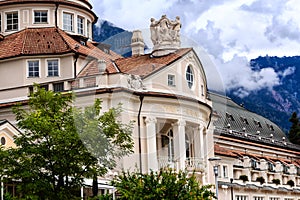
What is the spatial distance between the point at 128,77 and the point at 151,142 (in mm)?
5088

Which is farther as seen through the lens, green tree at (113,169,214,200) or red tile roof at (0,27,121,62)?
red tile roof at (0,27,121,62)

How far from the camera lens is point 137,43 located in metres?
65.4

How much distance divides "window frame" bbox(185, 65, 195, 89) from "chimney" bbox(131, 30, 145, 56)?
5.66m

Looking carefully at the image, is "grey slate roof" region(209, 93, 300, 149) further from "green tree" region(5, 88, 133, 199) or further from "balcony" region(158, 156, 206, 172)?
"green tree" region(5, 88, 133, 199)

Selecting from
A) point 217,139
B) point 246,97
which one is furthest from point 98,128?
point 246,97

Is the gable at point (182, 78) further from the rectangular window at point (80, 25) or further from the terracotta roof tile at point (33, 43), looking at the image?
the rectangular window at point (80, 25)

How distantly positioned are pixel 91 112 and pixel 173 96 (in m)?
18.2

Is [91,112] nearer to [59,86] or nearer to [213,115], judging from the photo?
[59,86]

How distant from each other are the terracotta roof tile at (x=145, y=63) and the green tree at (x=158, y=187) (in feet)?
72.4

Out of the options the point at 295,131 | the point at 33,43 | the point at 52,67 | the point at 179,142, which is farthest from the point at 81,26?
the point at 295,131

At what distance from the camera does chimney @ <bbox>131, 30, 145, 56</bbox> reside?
65.1 metres

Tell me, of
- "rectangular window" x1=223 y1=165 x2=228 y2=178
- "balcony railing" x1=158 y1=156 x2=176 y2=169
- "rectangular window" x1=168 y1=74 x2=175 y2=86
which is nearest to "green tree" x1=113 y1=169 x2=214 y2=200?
"balcony railing" x1=158 y1=156 x2=176 y2=169

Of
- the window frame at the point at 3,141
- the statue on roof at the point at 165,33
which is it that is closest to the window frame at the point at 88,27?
the statue on roof at the point at 165,33

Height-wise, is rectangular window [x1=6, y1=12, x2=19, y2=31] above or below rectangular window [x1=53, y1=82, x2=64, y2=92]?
above
